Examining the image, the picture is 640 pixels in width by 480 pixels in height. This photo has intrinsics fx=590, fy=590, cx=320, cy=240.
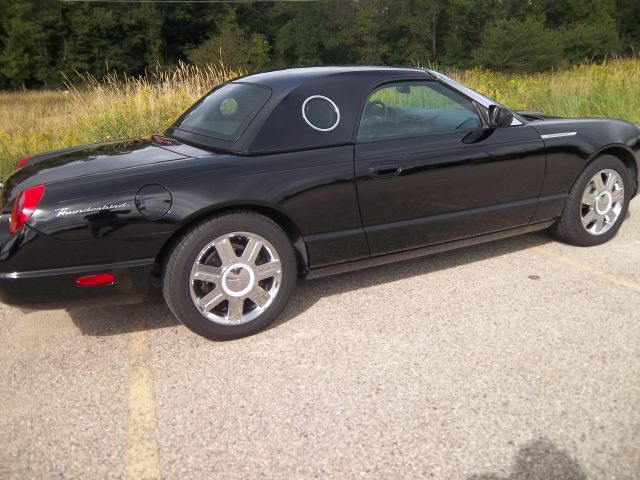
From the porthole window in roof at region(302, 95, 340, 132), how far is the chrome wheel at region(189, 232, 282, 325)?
788 millimetres

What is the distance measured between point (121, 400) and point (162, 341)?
0.60 meters

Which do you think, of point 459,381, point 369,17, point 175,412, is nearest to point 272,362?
point 175,412

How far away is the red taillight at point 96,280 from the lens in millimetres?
2979

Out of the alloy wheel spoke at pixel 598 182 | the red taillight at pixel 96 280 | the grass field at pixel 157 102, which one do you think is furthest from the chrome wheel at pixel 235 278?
the grass field at pixel 157 102

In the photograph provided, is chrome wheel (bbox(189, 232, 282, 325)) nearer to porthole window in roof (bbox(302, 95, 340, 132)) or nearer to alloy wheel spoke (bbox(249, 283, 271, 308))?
alloy wheel spoke (bbox(249, 283, 271, 308))

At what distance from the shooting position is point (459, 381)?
285 cm

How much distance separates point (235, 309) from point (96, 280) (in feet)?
2.49

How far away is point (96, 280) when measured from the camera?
9.84 feet

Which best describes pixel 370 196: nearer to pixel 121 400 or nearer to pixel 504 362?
pixel 504 362

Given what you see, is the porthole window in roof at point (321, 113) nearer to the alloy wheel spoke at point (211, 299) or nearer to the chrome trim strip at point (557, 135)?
the alloy wheel spoke at point (211, 299)

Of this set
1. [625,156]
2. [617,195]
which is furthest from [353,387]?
[625,156]

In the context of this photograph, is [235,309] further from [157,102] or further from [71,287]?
[157,102]

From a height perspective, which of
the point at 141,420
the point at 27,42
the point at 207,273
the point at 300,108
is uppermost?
the point at 300,108

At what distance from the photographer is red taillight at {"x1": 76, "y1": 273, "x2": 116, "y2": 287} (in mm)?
2979
